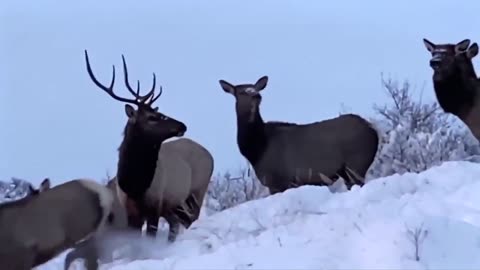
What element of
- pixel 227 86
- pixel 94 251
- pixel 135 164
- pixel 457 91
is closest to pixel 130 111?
pixel 135 164

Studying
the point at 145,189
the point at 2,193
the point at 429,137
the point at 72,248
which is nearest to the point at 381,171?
the point at 429,137

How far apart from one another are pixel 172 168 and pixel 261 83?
6.82 ft

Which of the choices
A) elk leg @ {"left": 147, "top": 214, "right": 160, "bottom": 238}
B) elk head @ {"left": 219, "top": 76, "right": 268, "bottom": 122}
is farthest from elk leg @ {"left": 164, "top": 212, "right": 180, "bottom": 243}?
elk head @ {"left": 219, "top": 76, "right": 268, "bottom": 122}

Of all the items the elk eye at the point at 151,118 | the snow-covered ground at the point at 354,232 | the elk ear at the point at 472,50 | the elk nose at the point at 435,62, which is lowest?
the snow-covered ground at the point at 354,232

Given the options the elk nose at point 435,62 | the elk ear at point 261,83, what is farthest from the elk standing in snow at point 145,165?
the elk nose at point 435,62

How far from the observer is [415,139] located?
17.7 m

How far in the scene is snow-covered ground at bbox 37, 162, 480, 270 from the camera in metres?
6.48

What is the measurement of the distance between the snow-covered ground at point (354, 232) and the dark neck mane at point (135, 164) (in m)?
0.72

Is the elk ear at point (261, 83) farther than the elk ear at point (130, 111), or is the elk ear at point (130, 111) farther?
the elk ear at point (261, 83)

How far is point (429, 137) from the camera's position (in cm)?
1770

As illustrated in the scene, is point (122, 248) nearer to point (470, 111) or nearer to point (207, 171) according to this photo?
point (207, 171)

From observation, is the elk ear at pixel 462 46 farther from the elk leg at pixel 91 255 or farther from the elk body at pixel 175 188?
the elk leg at pixel 91 255

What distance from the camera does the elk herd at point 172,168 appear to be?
28.8 feet

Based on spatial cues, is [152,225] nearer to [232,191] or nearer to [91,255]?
[91,255]
